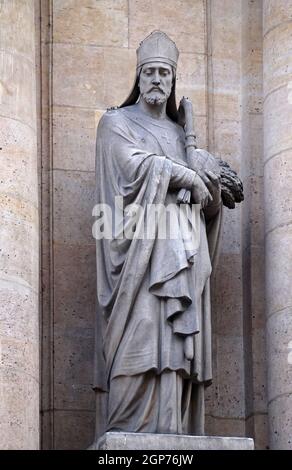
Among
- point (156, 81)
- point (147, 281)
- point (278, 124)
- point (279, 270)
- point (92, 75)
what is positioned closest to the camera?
point (147, 281)

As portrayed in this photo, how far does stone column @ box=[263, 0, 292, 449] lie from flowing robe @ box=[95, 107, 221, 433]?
0.58 m

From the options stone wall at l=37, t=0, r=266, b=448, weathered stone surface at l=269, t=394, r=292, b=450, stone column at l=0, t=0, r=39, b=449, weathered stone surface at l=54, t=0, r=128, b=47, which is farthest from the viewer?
weathered stone surface at l=54, t=0, r=128, b=47

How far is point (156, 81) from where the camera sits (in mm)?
15625

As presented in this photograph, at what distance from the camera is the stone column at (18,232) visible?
14789mm

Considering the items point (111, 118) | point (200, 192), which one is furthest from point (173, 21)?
point (200, 192)

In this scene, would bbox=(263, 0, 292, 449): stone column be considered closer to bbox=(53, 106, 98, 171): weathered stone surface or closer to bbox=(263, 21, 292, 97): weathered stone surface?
bbox=(263, 21, 292, 97): weathered stone surface

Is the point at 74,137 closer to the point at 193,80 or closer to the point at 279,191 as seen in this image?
the point at 193,80

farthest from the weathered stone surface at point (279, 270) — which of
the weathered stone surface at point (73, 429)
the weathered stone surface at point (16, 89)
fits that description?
the weathered stone surface at point (16, 89)

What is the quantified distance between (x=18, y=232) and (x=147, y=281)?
838 millimetres

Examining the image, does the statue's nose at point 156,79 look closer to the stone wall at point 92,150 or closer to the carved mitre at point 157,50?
the carved mitre at point 157,50

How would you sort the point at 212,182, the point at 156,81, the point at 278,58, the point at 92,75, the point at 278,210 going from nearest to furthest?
the point at 212,182
the point at 156,81
the point at 278,210
the point at 278,58
the point at 92,75

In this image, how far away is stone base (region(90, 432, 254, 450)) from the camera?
14594mm

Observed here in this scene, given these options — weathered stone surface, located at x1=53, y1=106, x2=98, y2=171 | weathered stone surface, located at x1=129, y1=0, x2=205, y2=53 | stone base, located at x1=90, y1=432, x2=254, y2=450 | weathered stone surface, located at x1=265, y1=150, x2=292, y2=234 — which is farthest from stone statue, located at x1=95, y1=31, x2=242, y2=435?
weathered stone surface, located at x1=129, y1=0, x2=205, y2=53

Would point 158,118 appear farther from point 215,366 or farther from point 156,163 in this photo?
point 215,366
